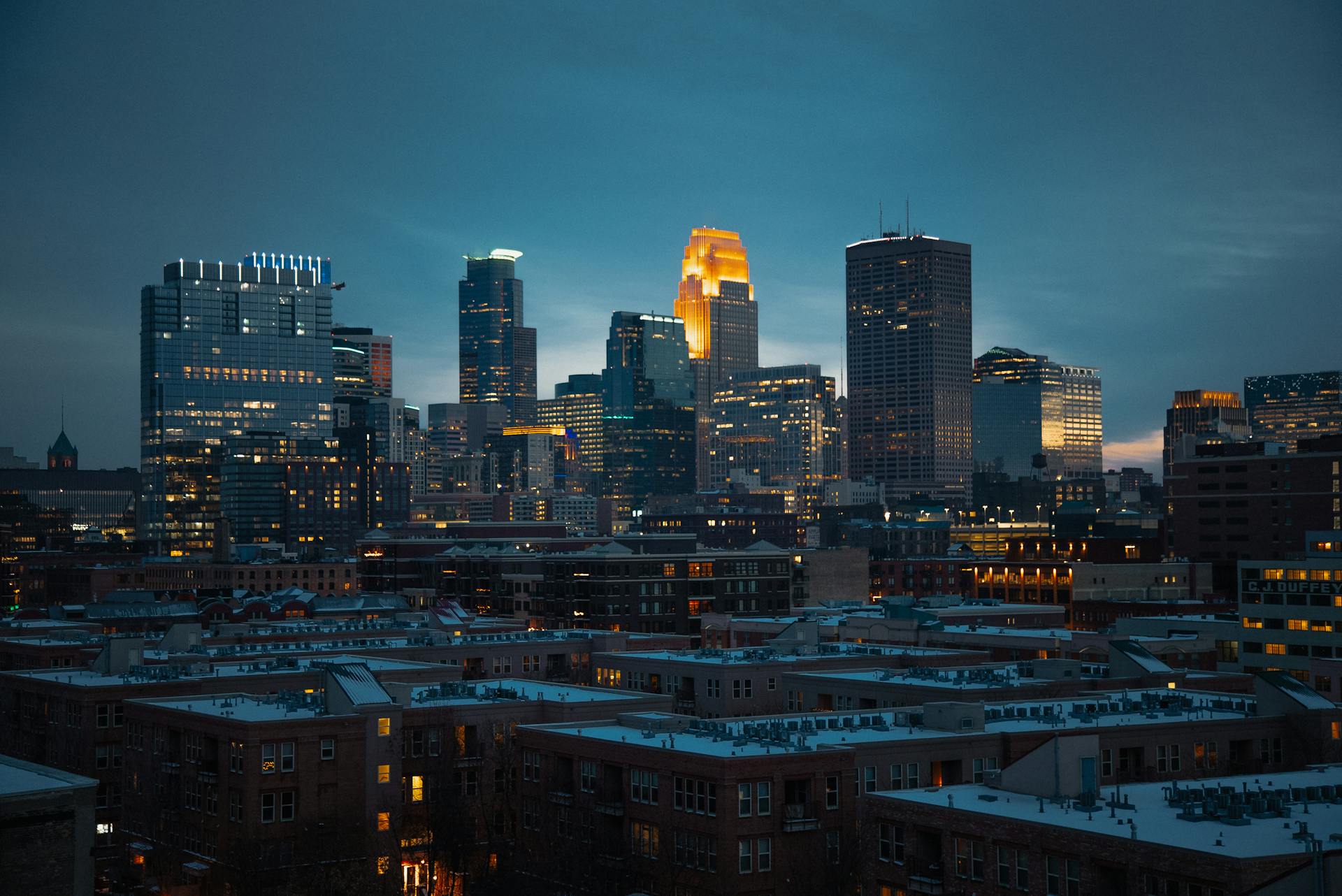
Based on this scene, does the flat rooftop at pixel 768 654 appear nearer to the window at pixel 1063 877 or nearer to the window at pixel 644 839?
the window at pixel 644 839

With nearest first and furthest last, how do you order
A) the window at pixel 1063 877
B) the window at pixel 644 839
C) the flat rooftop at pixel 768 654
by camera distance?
the window at pixel 1063 877 → the window at pixel 644 839 → the flat rooftop at pixel 768 654

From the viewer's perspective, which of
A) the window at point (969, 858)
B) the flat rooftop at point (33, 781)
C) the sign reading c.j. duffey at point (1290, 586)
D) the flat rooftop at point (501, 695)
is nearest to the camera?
the flat rooftop at point (33, 781)

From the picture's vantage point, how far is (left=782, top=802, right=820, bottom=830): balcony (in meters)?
65.6

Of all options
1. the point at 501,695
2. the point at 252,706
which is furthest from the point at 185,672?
the point at 501,695

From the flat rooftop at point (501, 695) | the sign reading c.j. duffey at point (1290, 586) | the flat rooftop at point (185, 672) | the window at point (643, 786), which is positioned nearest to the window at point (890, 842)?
the window at point (643, 786)

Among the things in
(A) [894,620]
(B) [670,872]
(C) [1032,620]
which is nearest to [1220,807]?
(B) [670,872]

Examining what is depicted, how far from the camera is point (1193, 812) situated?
174 ft

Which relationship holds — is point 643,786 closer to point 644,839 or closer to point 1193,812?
point 644,839

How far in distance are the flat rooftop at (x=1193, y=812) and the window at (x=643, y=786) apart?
12221mm

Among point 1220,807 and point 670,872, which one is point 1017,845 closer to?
point 1220,807

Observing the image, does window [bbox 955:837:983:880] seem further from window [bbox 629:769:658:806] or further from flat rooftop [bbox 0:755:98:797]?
flat rooftop [bbox 0:755:98:797]

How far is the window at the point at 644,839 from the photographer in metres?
68.1

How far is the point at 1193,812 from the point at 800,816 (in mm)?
17526

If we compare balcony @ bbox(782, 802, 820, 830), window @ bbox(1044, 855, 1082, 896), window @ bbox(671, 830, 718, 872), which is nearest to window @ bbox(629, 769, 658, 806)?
window @ bbox(671, 830, 718, 872)
